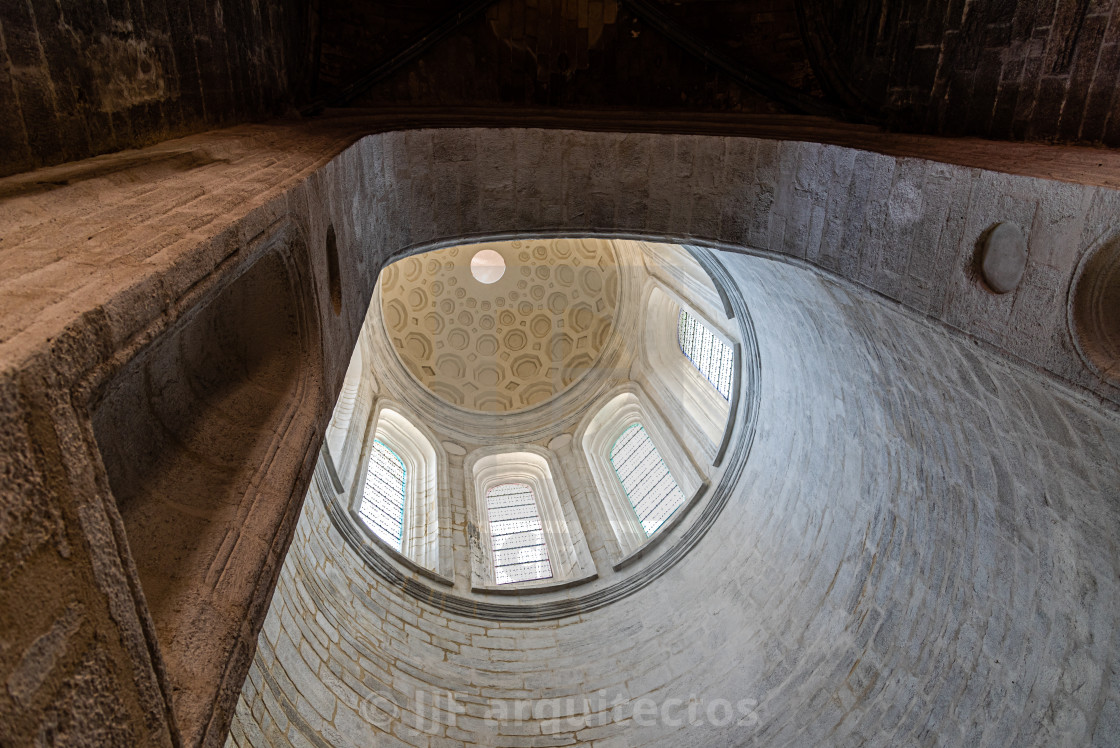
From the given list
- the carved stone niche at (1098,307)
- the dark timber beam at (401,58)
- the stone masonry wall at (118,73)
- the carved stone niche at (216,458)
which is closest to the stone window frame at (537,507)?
the carved stone niche at (216,458)

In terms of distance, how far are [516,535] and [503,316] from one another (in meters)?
5.60

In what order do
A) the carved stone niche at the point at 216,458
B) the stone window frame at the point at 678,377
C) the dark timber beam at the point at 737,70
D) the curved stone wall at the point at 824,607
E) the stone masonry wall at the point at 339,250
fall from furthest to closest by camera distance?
the stone window frame at the point at 678,377 < the dark timber beam at the point at 737,70 < the curved stone wall at the point at 824,607 < the carved stone niche at the point at 216,458 < the stone masonry wall at the point at 339,250

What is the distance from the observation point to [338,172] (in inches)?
151

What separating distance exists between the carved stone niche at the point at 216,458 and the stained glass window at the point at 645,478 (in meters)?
6.23

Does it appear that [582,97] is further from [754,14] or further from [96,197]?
[96,197]

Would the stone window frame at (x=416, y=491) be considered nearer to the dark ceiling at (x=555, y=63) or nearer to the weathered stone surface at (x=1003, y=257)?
the dark ceiling at (x=555, y=63)

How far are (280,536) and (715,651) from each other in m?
4.97

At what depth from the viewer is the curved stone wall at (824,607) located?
12.6 feet

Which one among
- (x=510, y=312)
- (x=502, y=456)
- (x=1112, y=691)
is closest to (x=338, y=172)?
(x=1112, y=691)

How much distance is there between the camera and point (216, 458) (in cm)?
292

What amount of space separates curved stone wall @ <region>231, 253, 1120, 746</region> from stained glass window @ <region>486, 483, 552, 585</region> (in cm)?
134

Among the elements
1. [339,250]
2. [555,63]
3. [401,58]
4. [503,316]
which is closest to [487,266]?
[503,316]

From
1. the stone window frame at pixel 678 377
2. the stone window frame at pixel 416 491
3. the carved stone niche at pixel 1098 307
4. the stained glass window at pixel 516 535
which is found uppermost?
the carved stone niche at pixel 1098 307

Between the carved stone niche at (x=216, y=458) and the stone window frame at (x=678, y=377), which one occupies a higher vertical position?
the carved stone niche at (x=216, y=458)
